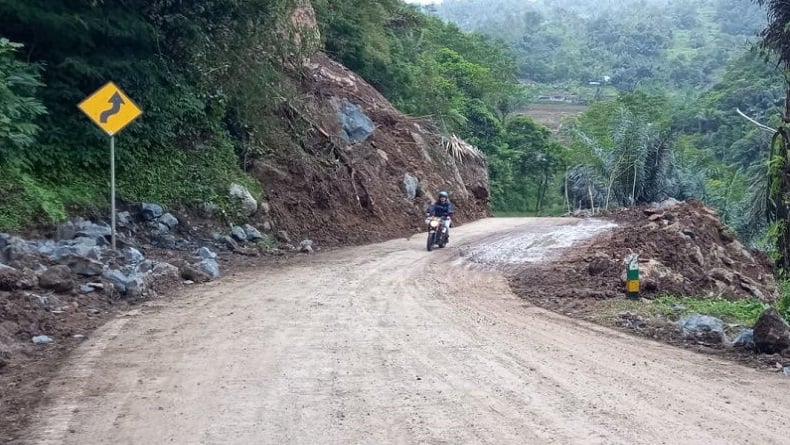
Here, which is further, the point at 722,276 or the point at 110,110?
the point at 722,276

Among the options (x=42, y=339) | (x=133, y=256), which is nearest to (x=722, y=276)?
(x=133, y=256)

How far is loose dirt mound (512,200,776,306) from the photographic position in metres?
13.7

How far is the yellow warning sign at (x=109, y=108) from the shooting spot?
12938mm

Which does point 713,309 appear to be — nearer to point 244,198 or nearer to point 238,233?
point 238,233

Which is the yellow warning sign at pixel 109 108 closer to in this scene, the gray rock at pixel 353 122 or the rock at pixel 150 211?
the rock at pixel 150 211

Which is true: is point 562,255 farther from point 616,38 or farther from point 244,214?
point 616,38

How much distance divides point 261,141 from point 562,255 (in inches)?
359

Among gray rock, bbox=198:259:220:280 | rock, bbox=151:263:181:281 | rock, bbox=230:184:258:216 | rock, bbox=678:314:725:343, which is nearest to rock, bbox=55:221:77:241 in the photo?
rock, bbox=151:263:181:281

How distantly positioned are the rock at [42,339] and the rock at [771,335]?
28.3 ft

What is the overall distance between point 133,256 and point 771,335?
394 inches

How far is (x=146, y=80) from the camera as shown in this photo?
16.8 meters

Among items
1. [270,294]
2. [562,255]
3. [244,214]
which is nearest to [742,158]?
[562,255]

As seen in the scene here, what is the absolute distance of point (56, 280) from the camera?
1055cm

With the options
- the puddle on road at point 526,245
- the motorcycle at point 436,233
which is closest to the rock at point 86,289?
the puddle on road at point 526,245
